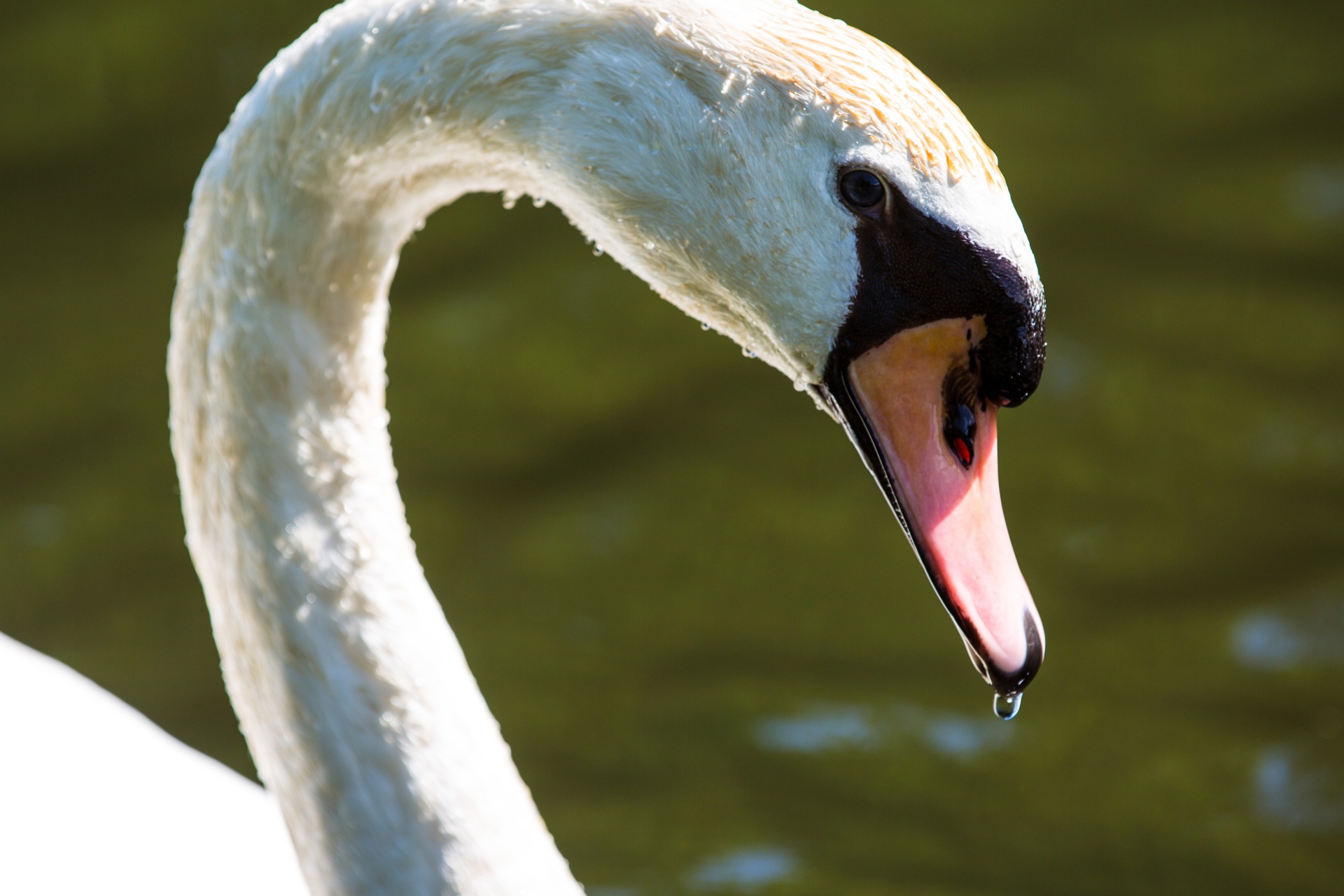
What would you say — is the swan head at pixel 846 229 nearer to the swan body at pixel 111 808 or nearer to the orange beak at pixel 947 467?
the orange beak at pixel 947 467

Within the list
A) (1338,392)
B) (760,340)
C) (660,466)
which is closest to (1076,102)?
(1338,392)

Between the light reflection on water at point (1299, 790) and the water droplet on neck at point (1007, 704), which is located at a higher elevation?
the light reflection on water at point (1299, 790)

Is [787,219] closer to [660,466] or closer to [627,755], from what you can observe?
[627,755]

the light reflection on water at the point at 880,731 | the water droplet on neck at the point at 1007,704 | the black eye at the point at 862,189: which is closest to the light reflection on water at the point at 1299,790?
the light reflection on water at the point at 880,731

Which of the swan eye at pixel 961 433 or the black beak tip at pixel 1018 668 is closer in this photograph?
the black beak tip at pixel 1018 668

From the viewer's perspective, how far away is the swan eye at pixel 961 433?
2.17 meters

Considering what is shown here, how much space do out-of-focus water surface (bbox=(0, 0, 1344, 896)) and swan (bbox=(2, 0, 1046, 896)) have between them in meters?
1.41

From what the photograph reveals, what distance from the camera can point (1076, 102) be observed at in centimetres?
594

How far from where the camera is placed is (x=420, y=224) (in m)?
2.48

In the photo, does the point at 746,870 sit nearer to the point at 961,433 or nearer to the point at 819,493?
the point at 819,493

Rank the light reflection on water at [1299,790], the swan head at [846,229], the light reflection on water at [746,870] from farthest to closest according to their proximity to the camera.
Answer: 1. the light reflection on water at [1299,790]
2. the light reflection on water at [746,870]
3. the swan head at [846,229]

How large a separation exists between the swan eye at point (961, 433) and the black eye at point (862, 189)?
1.03ft

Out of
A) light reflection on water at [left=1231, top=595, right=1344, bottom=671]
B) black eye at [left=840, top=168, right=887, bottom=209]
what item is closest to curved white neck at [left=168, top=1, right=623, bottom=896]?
black eye at [left=840, top=168, right=887, bottom=209]

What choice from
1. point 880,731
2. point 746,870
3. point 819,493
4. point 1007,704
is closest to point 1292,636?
point 880,731
